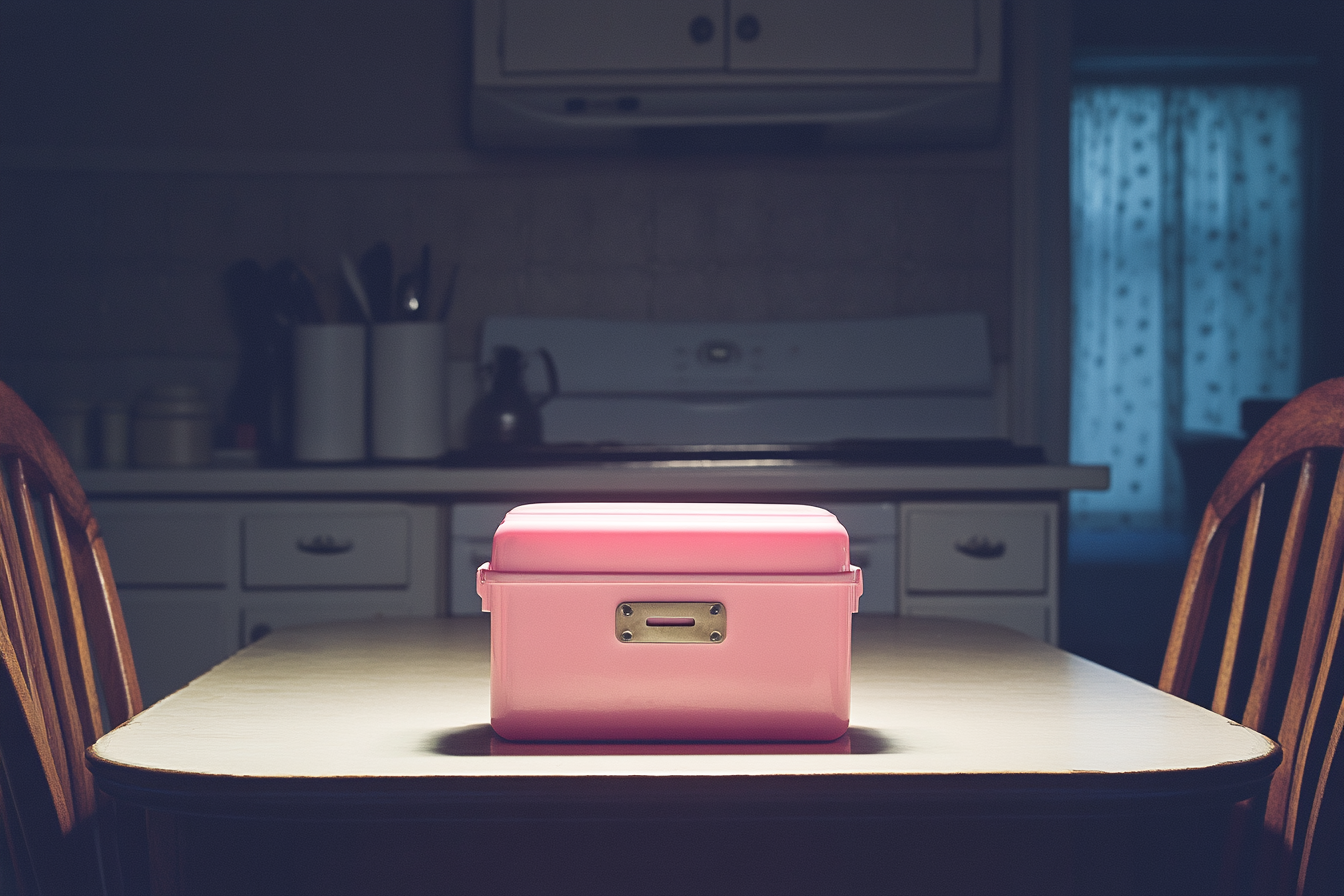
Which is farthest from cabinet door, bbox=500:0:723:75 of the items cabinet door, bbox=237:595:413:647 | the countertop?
cabinet door, bbox=237:595:413:647

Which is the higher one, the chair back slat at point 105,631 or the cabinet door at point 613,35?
the cabinet door at point 613,35

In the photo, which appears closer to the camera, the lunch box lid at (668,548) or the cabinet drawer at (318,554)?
the lunch box lid at (668,548)

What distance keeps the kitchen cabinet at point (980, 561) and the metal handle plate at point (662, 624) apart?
1.54m

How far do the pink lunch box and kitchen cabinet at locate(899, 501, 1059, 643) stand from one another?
4.97ft

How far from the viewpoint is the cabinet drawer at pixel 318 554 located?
2.08 meters

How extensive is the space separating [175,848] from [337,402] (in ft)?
6.06

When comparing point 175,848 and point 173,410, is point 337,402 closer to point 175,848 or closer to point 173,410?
point 173,410

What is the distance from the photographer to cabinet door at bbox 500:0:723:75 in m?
2.35

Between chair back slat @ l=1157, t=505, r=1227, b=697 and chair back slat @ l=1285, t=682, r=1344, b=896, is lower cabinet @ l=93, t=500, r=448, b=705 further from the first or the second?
chair back slat @ l=1285, t=682, r=1344, b=896

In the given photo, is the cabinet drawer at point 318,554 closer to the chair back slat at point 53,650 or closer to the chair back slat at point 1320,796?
the chair back slat at point 53,650

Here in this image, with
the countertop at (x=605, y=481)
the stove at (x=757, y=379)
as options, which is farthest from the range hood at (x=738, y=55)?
the countertop at (x=605, y=481)

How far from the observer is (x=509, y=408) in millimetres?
2395

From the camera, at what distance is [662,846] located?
0.62 m

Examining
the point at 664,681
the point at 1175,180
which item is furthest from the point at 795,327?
the point at 1175,180
